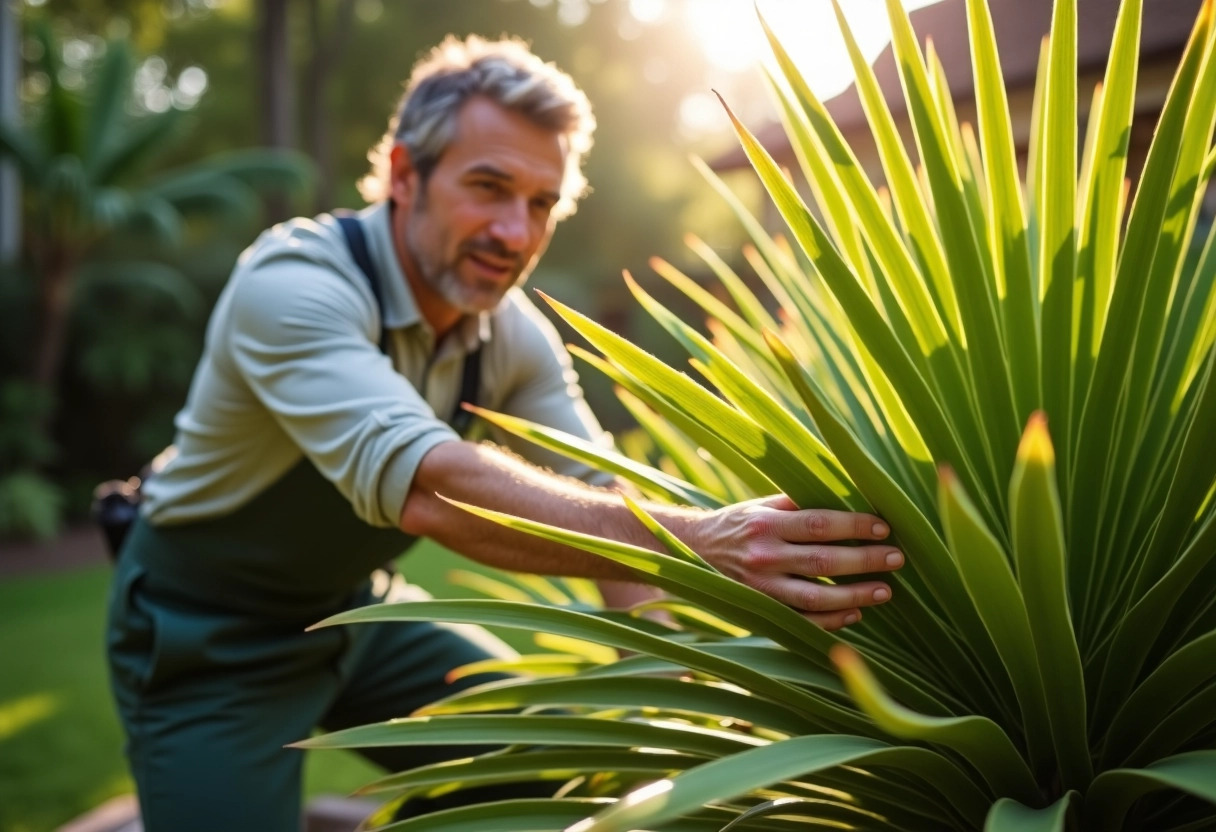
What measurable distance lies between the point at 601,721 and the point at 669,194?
22997 millimetres

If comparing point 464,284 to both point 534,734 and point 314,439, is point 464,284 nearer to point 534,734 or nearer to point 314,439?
point 314,439

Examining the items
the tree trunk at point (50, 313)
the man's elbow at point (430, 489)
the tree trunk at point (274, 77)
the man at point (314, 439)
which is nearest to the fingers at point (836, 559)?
the man's elbow at point (430, 489)

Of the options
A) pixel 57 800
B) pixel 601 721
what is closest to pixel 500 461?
pixel 601 721

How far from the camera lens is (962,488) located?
1.12 meters

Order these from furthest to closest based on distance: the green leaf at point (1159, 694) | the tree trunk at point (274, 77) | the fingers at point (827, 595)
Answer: the tree trunk at point (274, 77)
the fingers at point (827, 595)
the green leaf at point (1159, 694)

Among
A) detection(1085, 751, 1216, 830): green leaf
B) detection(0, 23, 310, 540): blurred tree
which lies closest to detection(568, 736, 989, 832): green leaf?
detection(1085, 751, 1216, 830): green leaf

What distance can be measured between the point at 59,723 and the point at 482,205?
12.2ft

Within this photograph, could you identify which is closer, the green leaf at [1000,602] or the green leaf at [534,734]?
the green leaf at [1000,602]

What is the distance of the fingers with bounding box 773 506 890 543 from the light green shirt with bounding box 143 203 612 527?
61 cm

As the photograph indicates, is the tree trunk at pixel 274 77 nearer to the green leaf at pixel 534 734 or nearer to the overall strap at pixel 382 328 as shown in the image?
the overall strap at pixel 382 328

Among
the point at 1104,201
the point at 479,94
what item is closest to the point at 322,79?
the point at 479,94

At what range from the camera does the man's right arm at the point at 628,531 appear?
3.70 feet

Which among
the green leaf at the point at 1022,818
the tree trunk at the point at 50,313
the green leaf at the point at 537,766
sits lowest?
the green leaf at the point at 537,766

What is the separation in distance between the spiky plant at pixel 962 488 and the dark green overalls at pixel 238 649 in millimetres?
851
